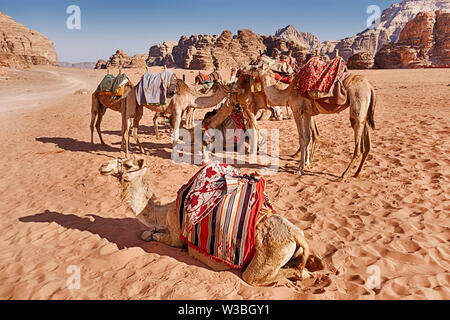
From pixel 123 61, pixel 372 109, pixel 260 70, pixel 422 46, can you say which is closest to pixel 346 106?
pixel 372 109

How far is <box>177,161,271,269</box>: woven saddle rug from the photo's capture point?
279 cm

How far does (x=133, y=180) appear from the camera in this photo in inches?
124

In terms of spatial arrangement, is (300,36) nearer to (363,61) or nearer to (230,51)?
(230,51)

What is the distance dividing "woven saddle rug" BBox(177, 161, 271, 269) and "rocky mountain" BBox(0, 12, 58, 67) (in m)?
90.4

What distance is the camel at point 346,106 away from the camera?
18.8 ft

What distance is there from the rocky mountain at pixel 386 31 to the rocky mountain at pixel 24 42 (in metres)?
99.9

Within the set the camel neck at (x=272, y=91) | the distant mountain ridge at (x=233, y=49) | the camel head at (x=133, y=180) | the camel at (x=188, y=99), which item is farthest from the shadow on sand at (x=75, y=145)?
the distant mountain ridge at (x=233, y=49)

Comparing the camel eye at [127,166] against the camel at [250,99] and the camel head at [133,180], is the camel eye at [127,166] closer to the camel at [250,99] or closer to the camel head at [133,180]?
the camel head at [133,180]

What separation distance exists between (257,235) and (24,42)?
114724mm

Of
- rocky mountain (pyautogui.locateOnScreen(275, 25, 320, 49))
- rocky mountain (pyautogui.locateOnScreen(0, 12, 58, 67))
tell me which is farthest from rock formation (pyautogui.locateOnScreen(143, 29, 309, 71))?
rocky mountain (pyautogui.locateOnScreen(275, 25, 320, 49))

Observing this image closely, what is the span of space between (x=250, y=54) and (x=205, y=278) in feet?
219

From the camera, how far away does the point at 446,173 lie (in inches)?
217
